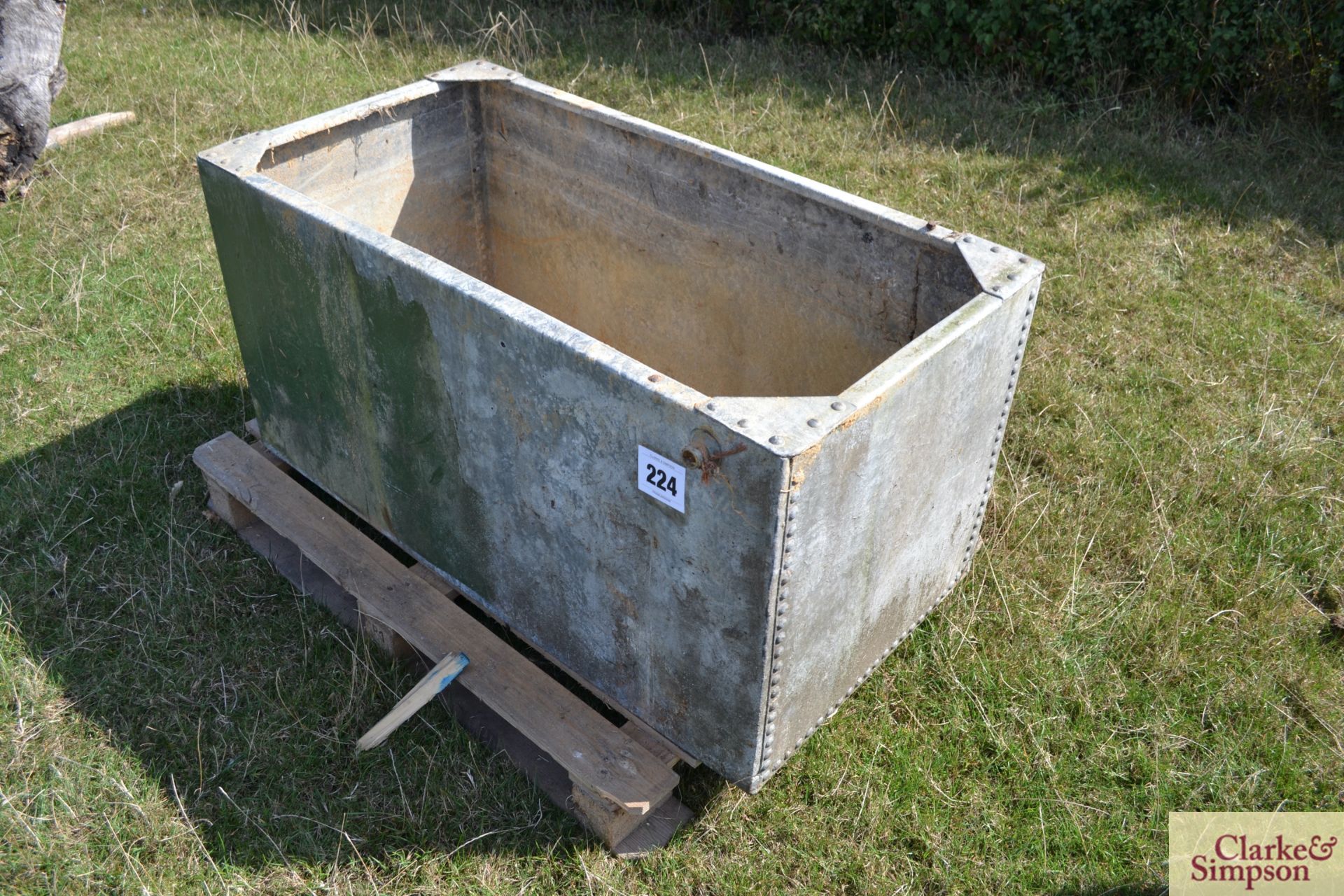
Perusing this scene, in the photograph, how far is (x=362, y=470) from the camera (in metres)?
3.19

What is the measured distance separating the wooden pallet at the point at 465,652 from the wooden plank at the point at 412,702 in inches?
1.8

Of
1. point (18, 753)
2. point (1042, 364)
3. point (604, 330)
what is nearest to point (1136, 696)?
point (1042, 364)

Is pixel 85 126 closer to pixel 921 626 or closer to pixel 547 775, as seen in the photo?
pixel 547 775

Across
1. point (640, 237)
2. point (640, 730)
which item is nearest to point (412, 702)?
point (640, 730)

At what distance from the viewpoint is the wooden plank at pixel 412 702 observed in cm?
282

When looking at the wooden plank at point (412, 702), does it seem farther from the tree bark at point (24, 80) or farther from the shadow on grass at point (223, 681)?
the tree bark at point (24, 80)

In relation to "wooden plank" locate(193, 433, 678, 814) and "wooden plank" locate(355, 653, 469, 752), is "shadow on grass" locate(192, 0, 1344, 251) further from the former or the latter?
"wooden plank" locate(355, 653, 469, 752)

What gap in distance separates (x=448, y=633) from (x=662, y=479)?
3.29 ft

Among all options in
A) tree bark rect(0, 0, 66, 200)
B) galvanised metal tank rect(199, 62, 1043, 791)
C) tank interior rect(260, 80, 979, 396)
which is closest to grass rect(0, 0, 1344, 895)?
tree bark rect(0, 0, 66, 200)

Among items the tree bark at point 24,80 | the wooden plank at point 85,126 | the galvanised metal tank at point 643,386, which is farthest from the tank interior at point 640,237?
the wooden plank at point 85,126

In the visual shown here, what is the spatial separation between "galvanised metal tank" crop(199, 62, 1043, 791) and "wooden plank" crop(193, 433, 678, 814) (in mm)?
85

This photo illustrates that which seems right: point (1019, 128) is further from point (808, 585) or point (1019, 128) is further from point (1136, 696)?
point (808, 585)

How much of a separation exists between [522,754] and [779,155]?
144 inches

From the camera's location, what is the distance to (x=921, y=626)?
3232 mm
